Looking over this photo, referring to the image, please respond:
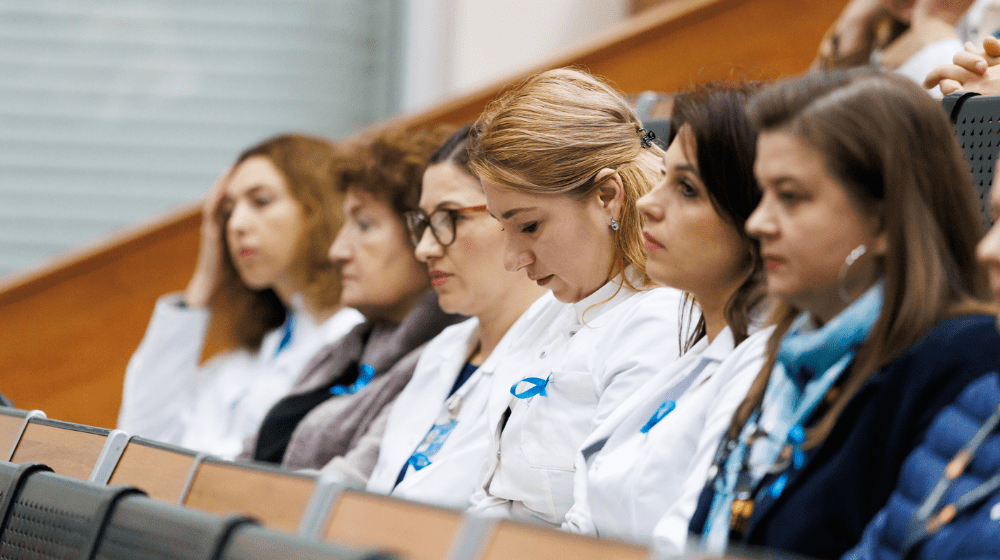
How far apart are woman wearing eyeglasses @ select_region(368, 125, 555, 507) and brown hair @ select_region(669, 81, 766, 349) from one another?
2.01ft

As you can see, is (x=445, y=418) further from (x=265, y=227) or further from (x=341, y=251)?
(x=265, y=227)

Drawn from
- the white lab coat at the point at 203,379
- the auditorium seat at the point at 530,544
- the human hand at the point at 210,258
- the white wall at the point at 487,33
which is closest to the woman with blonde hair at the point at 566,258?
the auditorium seat at the point at 530,544

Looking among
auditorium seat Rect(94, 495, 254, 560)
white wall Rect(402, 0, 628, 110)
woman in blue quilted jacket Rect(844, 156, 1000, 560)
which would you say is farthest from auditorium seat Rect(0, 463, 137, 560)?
white wall Rect(402, 0, 628, 110)

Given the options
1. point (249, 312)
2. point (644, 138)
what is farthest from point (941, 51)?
point (249, 312)

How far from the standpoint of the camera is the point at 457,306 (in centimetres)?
191

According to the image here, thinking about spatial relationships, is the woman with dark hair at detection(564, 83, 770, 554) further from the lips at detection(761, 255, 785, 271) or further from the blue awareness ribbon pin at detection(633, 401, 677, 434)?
the lips at detection(761, 255, 785, 271)

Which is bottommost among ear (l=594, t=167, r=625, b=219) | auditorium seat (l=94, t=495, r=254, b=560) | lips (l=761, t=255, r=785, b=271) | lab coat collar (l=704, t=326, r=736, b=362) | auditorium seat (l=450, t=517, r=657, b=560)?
auditorium seat (l=94, t=495, r=254, b=560)

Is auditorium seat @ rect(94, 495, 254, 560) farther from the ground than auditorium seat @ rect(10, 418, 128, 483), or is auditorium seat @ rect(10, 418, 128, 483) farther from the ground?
auditorium seat @ rect(94, 495, 254, 560)

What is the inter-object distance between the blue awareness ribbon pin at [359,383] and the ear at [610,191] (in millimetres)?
903

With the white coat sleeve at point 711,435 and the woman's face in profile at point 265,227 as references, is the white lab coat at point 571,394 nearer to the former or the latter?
the white coat sleeve at point 711,435

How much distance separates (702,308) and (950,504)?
1.82 feet

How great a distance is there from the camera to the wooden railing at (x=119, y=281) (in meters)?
3.27

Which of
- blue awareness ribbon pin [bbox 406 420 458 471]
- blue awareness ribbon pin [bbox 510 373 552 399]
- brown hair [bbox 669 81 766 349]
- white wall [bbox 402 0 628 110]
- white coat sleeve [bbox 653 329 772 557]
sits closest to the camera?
white coat sleeve [bbox 653 329 772 557]

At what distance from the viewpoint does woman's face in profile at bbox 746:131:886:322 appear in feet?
3.26
